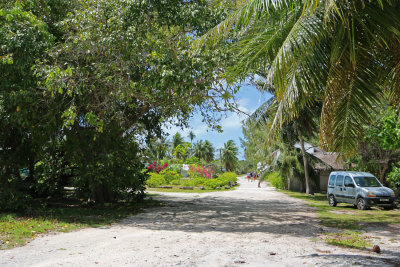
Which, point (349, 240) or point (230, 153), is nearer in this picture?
point (349, 240)

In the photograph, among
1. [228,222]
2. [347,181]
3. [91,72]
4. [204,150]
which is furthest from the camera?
[204,150]

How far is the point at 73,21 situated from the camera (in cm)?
1038

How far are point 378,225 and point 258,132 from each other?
14498 millimetres

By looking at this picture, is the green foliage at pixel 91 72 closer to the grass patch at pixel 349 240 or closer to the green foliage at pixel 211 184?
the grass patch at pixel 349 240

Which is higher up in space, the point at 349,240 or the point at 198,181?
the point at 198,181

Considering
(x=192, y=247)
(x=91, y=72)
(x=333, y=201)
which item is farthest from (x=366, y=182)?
(x=91, y=72)

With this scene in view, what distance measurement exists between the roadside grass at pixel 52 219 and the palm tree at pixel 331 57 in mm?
6525

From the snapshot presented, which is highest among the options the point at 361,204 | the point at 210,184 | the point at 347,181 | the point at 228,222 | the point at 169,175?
the point at 347,181

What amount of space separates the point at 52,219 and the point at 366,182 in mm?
13916

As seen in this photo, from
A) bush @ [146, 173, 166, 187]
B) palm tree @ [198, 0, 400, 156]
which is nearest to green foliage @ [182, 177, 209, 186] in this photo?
bush @ [146, 173, 166, 187]

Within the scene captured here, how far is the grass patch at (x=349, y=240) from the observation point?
721 cm

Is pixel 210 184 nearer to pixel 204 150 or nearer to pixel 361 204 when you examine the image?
pixel 361 204

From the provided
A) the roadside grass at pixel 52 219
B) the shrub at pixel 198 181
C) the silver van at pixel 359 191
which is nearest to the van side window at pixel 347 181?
the silver van at pixel 359 191

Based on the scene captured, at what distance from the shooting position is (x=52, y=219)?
10.3 meters
